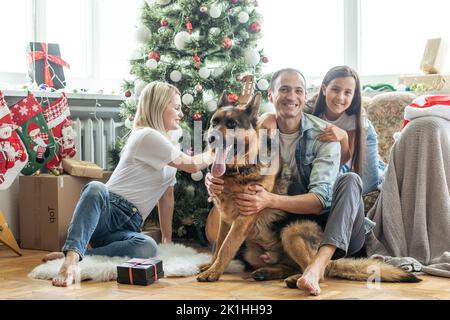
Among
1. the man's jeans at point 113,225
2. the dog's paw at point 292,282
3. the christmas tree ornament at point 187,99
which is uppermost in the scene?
the christmas tree ornament at point 187,99

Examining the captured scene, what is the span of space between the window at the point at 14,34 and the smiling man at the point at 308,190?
6.88 feet

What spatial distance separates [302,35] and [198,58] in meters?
1.32

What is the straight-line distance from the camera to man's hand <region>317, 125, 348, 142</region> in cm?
265

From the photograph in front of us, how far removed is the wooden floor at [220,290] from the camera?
229 centimetres

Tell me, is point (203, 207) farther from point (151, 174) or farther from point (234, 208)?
point (234, 208)

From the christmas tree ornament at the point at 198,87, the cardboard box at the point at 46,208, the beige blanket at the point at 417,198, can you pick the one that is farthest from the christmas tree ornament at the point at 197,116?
the beige blanket at the point at 417,198

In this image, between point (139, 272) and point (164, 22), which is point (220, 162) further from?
point (164, 22)

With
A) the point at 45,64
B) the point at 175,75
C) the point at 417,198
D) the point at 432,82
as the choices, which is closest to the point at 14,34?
the point at 45,64

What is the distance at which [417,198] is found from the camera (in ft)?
9.30

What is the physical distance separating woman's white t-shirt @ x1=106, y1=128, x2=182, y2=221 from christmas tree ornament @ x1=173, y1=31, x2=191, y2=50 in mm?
744

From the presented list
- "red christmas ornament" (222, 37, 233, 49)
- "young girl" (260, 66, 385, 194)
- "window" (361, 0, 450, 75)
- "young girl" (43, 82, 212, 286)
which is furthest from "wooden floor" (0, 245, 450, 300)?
"window" (361, 0, 450, 75)

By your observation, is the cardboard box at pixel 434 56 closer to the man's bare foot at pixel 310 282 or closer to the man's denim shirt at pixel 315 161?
the man's denim shirt at pixel 315 161

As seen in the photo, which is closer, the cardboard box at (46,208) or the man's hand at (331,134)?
the man's hand at (331,134)
